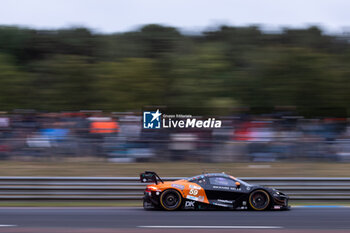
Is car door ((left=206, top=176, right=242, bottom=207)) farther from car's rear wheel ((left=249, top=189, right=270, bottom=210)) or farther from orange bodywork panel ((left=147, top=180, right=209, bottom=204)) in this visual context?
car's rear wheel ((left=249, top=189, right=270, bottom=210))

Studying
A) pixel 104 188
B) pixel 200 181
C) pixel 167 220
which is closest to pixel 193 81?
pixel 104 188

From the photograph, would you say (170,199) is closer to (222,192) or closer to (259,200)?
(222,192)

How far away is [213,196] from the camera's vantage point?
10.5 metres

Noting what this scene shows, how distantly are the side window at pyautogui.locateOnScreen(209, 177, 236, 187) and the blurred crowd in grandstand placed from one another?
12.8 feet

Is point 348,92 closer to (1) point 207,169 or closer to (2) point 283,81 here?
(2) point 283,81

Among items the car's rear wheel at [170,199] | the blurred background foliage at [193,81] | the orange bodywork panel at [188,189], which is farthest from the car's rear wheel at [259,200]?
the blurred background foliage at [193,81]

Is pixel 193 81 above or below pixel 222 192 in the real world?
above

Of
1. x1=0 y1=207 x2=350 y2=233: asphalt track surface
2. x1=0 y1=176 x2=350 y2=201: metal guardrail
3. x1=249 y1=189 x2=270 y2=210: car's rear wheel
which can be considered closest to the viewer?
x1=0 y1=207 x2=350 y2=233: asphalt track surface

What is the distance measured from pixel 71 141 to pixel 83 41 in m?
34.1

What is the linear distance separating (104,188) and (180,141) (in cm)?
319

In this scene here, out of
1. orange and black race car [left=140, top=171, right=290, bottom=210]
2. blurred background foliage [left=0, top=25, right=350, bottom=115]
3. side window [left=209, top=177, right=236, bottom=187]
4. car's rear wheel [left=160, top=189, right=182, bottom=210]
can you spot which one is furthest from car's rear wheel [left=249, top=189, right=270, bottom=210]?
blurred background foliage [left=0, top=25, right=350, bottom=115]

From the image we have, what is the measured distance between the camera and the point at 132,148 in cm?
1454

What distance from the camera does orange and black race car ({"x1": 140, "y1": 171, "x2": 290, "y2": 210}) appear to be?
10.3m

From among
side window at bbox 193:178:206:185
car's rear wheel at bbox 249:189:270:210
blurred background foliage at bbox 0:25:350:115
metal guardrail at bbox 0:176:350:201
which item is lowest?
metal guardrail at bbox 0:176:350:201
